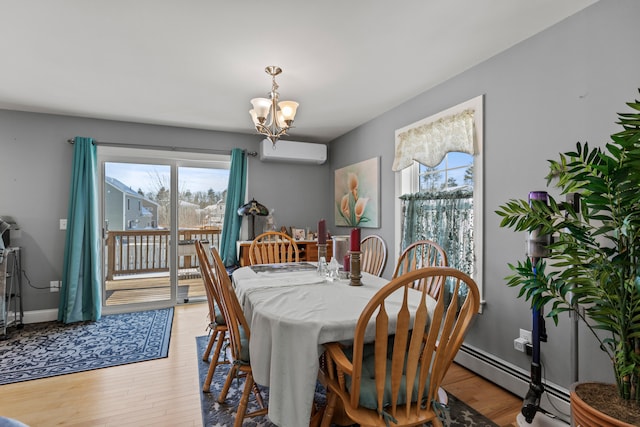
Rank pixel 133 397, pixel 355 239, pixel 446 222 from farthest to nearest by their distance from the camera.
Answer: pixel 446 222 < pixel 133 397 < pixel 355 239

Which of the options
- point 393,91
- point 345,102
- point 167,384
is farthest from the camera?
point 345,102

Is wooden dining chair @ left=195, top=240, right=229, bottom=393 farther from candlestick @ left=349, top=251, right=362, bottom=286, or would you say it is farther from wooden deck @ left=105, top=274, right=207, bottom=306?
wooden deck @ left=105, top=274, right=207, bottom=306

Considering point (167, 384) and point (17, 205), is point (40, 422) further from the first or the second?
point (17, 205)

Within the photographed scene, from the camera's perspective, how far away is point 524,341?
2.03 meters

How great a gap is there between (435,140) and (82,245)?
4011mm

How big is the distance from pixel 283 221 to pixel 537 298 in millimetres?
3586

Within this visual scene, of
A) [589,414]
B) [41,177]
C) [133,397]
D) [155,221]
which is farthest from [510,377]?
[41,177]

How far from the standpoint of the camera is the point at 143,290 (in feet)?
13.6

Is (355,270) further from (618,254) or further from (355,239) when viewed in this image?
(618,254)

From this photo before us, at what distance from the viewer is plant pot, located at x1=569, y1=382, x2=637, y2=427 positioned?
111 centimetres

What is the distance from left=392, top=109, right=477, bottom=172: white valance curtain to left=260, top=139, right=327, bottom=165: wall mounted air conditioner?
5.05 ft

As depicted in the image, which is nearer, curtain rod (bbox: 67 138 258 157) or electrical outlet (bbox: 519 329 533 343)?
electrical outlet (bbox: 519 329 533 343)

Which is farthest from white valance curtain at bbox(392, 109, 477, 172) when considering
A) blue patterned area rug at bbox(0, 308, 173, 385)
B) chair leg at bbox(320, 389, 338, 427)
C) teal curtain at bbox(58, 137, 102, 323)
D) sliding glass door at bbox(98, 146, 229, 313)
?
teal curtain at bbox(58, 137, 102, 323)

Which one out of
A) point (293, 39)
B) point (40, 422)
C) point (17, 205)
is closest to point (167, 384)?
point (40, 422)
